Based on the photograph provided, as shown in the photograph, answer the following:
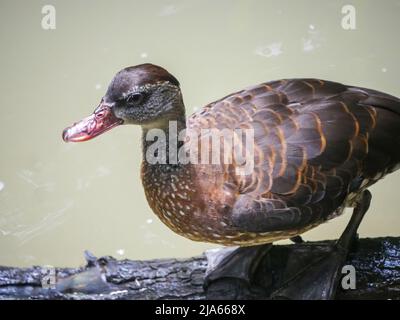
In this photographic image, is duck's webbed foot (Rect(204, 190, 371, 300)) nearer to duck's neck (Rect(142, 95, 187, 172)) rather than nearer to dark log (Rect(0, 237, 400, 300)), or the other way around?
dark log (Rect(0, 237, 400, 300))

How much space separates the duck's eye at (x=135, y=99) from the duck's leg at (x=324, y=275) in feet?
2.63

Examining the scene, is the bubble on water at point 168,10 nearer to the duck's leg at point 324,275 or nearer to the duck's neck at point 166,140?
the duck's neck at point 166,140

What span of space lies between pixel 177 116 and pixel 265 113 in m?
0.28

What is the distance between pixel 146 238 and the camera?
9.77ft

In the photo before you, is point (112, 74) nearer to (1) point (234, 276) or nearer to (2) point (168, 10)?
(2) point (168, 10)

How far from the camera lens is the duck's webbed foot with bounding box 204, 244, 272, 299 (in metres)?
2.01

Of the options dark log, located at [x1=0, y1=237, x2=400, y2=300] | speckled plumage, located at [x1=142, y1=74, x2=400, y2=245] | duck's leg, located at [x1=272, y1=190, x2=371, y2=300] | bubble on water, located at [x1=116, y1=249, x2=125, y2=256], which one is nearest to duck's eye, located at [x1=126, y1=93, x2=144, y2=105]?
speckled plumage, located at [x1=142, y1=74, x2=400, y2=245]

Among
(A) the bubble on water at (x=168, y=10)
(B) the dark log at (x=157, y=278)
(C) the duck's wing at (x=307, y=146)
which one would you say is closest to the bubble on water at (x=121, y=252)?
(B) the dark log at (x=157, y=278)

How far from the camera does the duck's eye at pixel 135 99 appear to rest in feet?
5.88

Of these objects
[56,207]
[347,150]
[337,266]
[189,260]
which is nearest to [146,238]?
[56,207]

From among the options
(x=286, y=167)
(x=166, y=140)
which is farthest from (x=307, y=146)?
(x=166, y=140)

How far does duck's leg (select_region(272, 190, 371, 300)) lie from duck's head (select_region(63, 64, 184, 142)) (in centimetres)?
70

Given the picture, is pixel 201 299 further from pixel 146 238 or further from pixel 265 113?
pixel 146 238

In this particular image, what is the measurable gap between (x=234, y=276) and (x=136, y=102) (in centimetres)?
69
